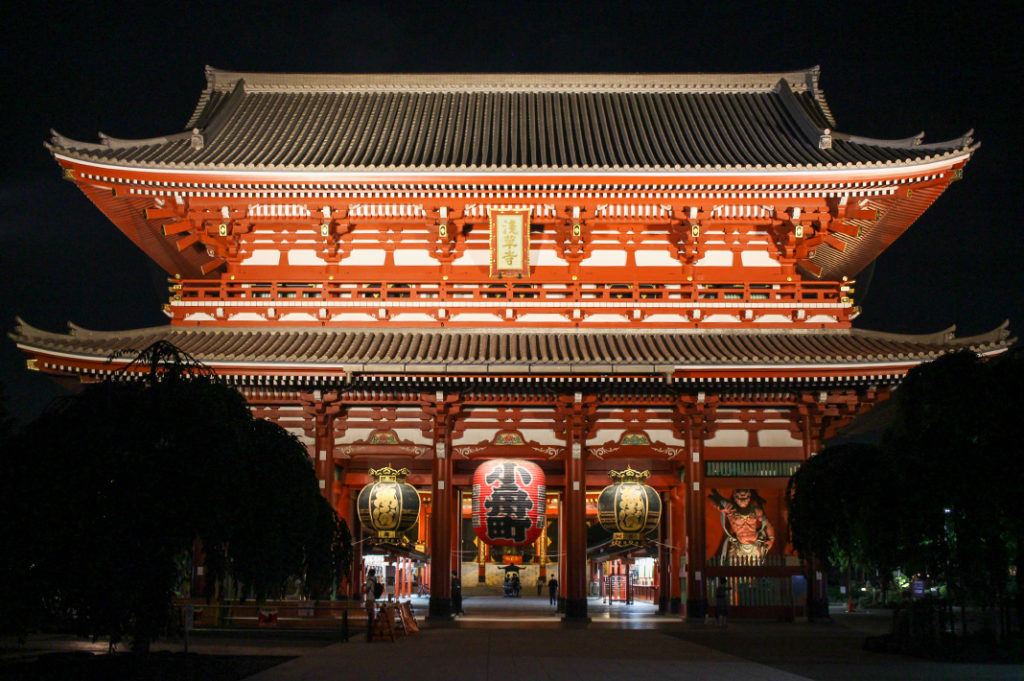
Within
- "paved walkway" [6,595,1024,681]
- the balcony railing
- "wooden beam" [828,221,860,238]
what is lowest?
"paved walkway" [6,595,1024,681]

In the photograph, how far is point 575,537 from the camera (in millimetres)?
21781

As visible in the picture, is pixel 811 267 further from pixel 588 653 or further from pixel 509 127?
pixel 588 653

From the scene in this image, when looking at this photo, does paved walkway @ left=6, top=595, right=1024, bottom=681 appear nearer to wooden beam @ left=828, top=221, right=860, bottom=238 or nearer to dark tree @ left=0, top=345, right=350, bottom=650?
dark tree @ left=0, top=345, right=350, bottom=650

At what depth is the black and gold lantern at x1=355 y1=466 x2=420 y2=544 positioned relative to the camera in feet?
71.4

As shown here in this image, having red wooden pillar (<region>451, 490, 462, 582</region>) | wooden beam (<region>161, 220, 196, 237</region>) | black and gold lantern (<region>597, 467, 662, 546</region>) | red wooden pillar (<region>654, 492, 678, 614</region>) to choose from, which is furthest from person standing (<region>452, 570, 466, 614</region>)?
wooden beam (<region>161, 220, 196, 237</region>)

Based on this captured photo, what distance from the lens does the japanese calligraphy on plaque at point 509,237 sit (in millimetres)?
23719

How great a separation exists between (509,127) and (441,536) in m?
12.8

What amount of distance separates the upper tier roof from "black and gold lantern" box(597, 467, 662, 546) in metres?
7.73

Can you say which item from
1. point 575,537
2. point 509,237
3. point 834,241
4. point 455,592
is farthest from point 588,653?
point 834,241

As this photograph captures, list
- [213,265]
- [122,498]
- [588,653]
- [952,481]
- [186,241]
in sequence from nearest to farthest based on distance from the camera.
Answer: [122,498] → [952,481] → [588,653] → [186,241] → [213,265]

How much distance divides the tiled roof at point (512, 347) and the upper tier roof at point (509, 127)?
4226 millimetres

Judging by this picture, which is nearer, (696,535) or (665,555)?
(696,535)

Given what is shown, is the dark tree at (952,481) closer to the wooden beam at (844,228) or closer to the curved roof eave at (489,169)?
the curved roof eave at (489,169)

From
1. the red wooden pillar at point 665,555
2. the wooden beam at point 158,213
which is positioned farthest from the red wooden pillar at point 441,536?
the wooden beam at point 158,213
